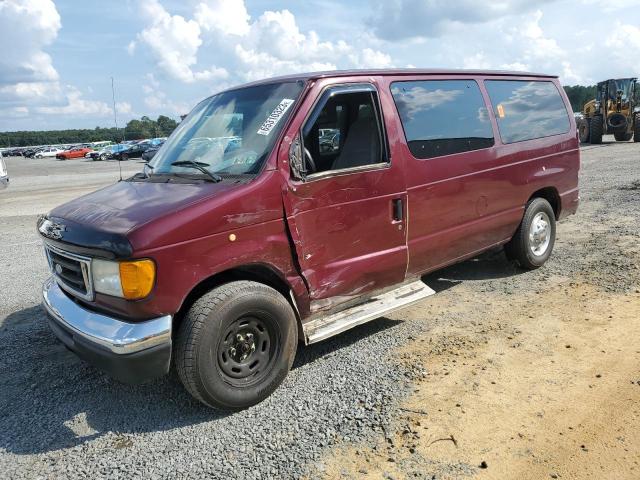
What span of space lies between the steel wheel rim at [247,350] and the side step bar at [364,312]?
0.32 metres

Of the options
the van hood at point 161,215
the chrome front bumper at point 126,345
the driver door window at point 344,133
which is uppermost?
the driver door window at point 344,133

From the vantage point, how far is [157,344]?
116 inches

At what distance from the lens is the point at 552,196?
6117mm

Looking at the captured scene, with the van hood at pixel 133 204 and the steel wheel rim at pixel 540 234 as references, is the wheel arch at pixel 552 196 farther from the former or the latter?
the van hood at pixel 133 204

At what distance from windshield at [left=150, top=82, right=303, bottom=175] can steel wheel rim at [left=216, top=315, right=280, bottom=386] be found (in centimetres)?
103

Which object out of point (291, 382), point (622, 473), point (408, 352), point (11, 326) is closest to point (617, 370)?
point (622, 473)

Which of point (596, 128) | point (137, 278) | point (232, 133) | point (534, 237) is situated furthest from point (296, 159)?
point (596, 128)

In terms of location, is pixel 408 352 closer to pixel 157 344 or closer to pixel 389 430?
pixel 389 430

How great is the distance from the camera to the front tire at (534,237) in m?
5.64

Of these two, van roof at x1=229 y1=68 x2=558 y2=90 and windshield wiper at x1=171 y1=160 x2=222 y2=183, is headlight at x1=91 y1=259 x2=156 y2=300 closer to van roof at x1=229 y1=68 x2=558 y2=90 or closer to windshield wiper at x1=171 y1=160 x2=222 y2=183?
windshield wiper at x1=171 y1=160 x2=222 y2=183

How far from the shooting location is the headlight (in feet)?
9.53

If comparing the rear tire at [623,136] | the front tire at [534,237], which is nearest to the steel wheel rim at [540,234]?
the front tire at [534,237]

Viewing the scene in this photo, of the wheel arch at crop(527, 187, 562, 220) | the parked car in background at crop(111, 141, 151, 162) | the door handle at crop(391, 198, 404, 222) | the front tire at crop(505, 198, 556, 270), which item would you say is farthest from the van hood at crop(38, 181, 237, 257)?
the parked car in background at crop(111, 141, 151, 162)

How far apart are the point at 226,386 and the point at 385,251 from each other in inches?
64.7
